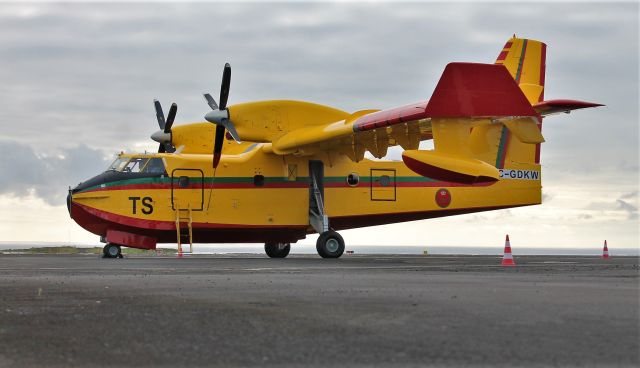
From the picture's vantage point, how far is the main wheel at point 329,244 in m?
28.4

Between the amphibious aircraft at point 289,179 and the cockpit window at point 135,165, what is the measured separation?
0.04m

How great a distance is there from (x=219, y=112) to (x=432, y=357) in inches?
840

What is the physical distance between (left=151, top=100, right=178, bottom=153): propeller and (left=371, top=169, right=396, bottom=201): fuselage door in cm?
811

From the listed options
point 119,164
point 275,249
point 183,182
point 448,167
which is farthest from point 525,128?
point 119,164

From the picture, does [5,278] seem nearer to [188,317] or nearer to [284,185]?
[188,317]

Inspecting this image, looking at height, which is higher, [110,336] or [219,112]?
[219,112]

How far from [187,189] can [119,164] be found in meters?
2.59

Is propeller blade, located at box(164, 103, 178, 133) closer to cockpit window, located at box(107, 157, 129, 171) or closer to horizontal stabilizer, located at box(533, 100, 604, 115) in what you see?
cockpit window, located at box(107, 157, 129, 171)

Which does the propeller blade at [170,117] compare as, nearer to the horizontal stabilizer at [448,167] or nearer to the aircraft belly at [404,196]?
the aircraft belly at [404,196]

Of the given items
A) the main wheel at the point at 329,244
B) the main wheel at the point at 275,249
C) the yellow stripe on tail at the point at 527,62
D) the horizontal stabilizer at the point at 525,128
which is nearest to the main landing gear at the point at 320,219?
the main wheel at the point at 329,244

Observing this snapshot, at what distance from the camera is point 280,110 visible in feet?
88.7

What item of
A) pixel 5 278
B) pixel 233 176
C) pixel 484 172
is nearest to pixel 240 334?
pixel 5 278

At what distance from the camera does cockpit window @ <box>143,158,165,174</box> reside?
28.5 m

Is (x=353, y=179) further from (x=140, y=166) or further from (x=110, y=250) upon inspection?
(x=110, y=250)
